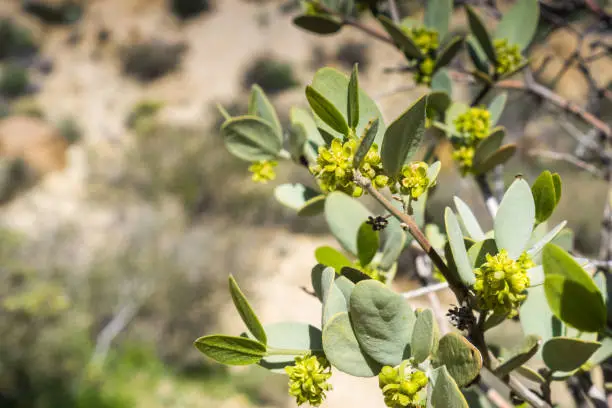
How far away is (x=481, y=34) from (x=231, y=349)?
0.57m

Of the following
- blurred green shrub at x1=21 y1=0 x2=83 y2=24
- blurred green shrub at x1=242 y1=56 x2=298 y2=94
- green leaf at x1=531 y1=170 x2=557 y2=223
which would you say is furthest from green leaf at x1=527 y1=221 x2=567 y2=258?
blurred green shrub at x1=21 y1=0 x2=83 y2=24

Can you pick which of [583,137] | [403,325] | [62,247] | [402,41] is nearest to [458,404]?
[403,325]

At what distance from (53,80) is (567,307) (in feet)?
46.8

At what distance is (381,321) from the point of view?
37 cm

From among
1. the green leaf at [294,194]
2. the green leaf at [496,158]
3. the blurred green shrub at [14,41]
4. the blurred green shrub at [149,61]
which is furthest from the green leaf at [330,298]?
the blurred green shrub at [14,41]

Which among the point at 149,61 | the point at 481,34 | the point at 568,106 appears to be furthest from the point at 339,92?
the point at 149,61

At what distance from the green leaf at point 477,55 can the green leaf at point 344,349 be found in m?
0.54

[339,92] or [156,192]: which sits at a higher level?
[339,92]

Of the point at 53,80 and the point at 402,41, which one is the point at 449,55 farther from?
the point at 53,80

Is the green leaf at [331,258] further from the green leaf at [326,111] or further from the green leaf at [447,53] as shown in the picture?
the green leaf at [447,53]

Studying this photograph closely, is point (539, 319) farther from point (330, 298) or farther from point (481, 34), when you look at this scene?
point (481, 34)

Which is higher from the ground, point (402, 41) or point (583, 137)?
point (402, 41)

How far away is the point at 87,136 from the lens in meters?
10.3

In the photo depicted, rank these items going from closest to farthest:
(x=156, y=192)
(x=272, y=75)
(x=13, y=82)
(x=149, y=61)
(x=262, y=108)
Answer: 1. (x=262, y=108)
2. (x=156, y=192)
3. (x=13, y=82)
4. (x=272, y=75)
5. (x=149, y=61)
